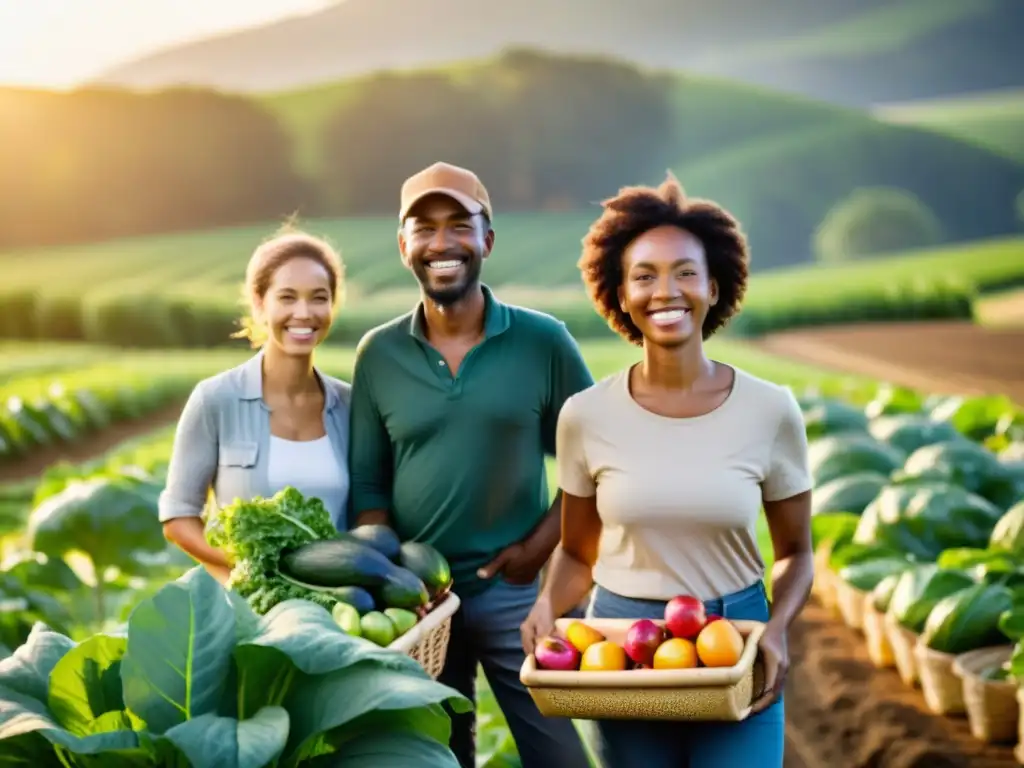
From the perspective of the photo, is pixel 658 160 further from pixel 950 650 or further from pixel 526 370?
pixel 526 370

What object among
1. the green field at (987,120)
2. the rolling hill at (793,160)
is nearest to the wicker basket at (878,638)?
the rolling hill at (793,160)

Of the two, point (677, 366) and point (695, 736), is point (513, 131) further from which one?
point (695, 736)

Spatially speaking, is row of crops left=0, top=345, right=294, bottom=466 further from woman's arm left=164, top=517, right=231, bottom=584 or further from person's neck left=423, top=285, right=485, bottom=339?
person's neck left=423, top=285, right=485, bottom=339

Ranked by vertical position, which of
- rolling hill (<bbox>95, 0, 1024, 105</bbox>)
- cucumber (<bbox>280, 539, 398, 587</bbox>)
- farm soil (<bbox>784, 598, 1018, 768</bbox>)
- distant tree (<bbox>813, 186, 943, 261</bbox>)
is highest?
rolling hill (<bbox>95, 0, 1024, 105</bbox>)

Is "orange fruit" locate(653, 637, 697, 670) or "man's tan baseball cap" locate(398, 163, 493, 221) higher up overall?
"man's tan baseball cap" locate(398, 163, 493, 221)

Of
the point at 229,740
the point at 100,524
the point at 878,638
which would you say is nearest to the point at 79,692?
the point at 229,740

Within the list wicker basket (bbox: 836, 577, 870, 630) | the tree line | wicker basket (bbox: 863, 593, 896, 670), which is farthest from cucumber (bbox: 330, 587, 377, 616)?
the tree line

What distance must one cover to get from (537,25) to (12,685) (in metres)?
19.4

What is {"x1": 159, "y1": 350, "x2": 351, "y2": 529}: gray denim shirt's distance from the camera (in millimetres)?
2797

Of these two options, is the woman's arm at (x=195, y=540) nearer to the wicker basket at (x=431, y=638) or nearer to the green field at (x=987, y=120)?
the wicker basket at (x=431, y=638)

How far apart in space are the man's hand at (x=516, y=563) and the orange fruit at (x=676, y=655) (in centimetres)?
67

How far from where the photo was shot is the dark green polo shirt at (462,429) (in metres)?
2.68

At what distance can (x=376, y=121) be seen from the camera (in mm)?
21578

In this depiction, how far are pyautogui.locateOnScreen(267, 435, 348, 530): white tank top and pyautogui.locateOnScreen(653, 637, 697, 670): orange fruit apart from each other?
35.5 inches
